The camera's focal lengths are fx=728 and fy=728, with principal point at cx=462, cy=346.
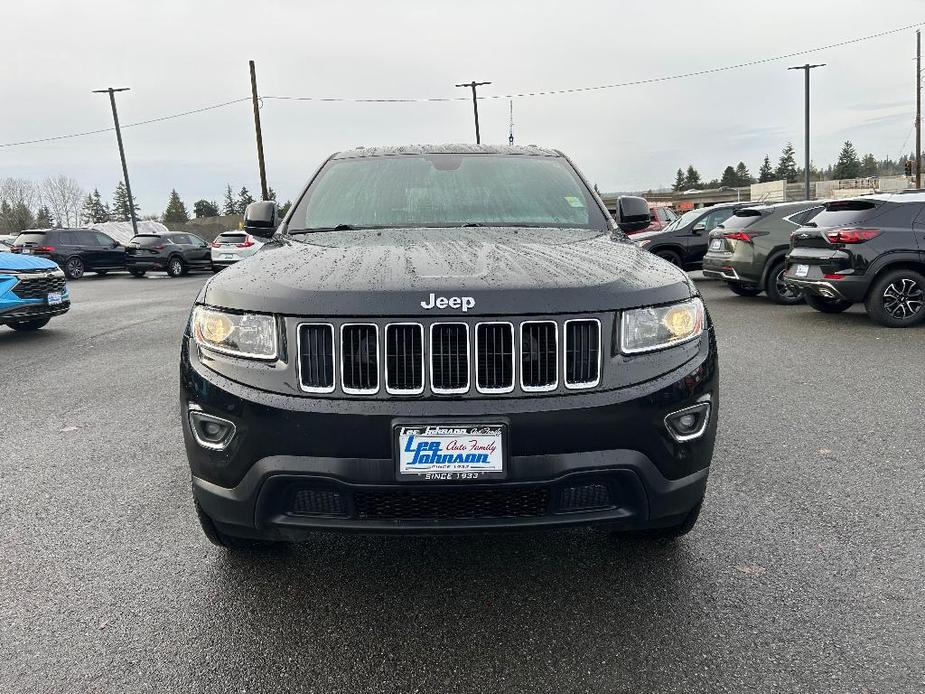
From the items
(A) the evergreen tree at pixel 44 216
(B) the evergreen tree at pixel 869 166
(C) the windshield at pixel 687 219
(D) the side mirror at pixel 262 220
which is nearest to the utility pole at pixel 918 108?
(C) the windshield at pixel 687 219

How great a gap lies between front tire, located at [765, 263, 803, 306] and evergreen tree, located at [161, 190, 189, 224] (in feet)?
313

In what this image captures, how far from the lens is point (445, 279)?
7.66ft

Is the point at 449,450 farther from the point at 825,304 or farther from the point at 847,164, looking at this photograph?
the point at 847,164

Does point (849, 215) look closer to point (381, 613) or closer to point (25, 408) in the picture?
point (381, 613)

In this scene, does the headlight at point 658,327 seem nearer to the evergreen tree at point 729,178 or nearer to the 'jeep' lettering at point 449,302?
the 'jeep' lettering at point 449,302

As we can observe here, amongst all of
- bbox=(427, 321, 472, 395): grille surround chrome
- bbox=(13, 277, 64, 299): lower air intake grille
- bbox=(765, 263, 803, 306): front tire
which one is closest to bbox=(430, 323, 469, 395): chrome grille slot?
bbox=(427, 321, 472, 395): grille surround chrome

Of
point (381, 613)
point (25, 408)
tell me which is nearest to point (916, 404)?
point (381, 613)

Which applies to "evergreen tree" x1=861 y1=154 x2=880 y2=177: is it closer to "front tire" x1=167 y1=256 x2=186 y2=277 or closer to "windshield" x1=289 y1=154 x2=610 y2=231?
"front tire" x1=167 y1=256 x2=186 y2=277

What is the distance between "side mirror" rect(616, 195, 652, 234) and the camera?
3977mm

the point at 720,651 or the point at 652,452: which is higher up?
the point at 652,452

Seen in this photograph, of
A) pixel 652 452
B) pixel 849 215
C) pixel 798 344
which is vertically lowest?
pixel 798 344

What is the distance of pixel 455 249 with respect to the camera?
9.18ft

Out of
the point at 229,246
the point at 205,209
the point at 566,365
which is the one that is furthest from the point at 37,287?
the point at 205,209

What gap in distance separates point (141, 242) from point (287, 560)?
77.3 ft
